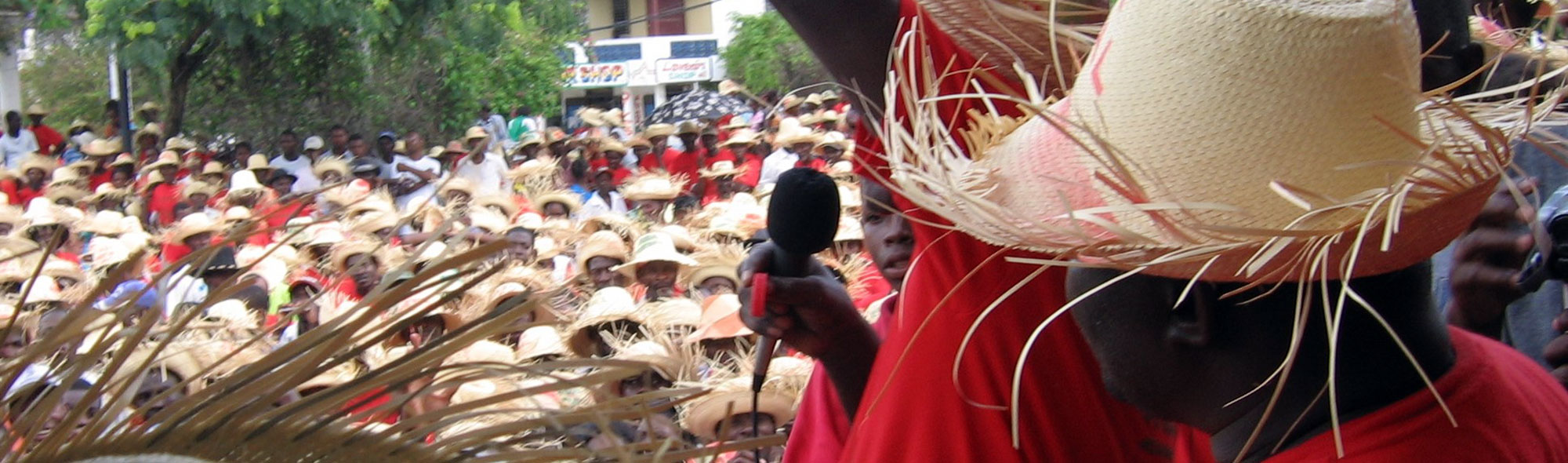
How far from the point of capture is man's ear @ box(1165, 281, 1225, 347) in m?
1.56

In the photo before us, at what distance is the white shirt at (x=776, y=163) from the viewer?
449 inches

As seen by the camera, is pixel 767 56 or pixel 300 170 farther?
pixel 767 56

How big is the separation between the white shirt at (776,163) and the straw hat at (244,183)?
13.4ft

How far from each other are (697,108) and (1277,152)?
14.8 m

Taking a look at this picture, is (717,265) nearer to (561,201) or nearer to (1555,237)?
(561,201)

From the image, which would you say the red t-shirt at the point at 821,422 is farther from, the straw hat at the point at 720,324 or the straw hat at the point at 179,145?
the straw hat at the point at 179,145

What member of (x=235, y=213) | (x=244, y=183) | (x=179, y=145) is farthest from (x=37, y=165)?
(x=235, y=213)

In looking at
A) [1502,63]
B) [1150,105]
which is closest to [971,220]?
[1150,105]

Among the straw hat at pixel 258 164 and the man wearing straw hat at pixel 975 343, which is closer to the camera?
the man wearing straw hat at pixel 975 343

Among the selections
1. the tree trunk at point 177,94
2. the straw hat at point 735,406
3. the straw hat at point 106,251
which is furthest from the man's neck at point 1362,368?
the tree trunk at point 177,94

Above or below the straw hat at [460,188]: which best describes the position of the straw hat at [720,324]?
above

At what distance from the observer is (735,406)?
4578 millimetres

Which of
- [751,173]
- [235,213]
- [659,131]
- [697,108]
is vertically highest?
[235,213]

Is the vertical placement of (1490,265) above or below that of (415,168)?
above
